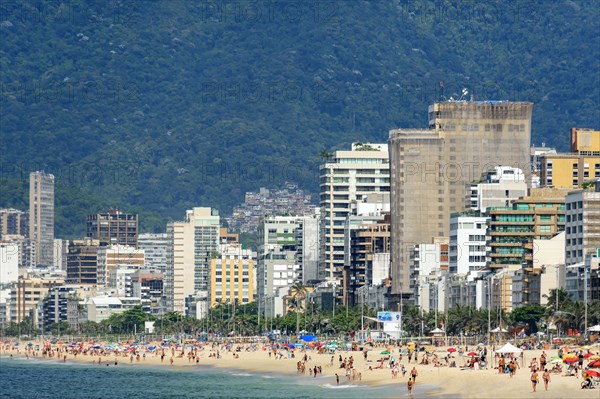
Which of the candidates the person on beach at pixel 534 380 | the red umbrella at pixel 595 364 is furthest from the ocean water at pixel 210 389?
the red umbrella at pixel 595 364

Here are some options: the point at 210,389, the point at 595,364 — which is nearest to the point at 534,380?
the point at 595,364

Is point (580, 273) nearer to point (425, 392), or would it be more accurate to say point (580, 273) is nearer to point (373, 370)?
point (373, 370)

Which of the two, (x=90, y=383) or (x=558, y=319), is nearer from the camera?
(x=558, y=319)

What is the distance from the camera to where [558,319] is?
183625 mm

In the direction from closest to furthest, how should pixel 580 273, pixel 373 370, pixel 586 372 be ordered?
pixel 586 372, pixel 373 370, pixel 580 273

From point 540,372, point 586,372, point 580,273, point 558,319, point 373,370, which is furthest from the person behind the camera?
point 580,273

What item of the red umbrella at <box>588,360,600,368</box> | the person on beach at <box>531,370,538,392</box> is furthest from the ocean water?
the red umbrella at <box>588,360,600,368</box>

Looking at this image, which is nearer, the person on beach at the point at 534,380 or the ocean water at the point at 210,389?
the person on beach at the point at 534,380

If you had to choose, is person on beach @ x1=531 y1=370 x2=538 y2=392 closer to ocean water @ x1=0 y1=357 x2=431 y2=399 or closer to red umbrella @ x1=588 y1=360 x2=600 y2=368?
red umbrella @ x1=588 y1=360 x2=600 y2=368

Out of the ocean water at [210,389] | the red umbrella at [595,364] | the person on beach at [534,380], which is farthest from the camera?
the ocean water at [210,389]

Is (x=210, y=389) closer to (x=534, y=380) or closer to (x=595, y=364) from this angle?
(x=595, y=364)

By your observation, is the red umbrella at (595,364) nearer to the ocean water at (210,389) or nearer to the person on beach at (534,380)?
the person on beach at (534,380)

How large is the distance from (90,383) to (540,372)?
7750 centimetres

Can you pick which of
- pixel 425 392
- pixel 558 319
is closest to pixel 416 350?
pixel 558 319
